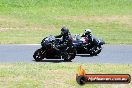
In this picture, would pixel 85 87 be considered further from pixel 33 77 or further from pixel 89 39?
pixel 89 39

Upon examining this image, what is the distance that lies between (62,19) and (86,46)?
19124mm

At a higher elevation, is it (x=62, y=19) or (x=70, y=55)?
(x=62, y=19)

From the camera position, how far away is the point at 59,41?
22.2m

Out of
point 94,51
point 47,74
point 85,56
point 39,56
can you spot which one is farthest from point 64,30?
point 47,74

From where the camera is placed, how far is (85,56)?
24094mm

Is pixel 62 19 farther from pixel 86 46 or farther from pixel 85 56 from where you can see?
pixel 85 56

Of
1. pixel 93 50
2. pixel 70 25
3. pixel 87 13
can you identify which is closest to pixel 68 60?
pixel 93 50

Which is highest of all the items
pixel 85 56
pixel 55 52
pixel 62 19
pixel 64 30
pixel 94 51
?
pixel 64 30

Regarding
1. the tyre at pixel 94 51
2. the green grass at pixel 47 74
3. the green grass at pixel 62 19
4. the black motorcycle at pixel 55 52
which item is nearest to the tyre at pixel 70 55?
the black motorcycle at pixel 55 52

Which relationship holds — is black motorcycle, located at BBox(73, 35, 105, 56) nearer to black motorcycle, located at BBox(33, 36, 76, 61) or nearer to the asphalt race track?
the asphalt race track

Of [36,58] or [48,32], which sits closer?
[36,58]

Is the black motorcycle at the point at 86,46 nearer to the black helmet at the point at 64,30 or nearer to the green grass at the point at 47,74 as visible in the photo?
the black helmet at the point at 64,30

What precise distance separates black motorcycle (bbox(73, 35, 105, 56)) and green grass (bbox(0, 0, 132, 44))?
6.05m

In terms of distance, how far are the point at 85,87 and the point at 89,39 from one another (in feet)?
29.0
